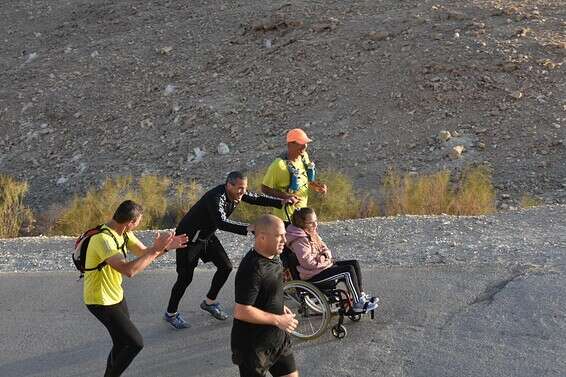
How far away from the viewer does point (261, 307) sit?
456 cm

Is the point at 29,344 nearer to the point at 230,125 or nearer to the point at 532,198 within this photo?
the point at 532,198

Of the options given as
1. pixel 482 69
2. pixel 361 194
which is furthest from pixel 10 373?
pixel 482 69

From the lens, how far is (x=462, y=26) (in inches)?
821

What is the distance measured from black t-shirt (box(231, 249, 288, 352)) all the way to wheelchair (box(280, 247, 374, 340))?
1.70 metres

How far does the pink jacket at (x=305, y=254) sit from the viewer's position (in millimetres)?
6484

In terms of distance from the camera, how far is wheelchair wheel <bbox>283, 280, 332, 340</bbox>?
6387mm

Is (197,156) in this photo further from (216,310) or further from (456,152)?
(216,310)

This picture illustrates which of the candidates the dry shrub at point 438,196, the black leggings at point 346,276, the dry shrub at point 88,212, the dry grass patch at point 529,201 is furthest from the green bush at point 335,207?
the black leggings at point 346,276

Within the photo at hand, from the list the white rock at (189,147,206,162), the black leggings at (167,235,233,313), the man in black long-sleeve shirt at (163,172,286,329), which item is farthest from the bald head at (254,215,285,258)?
the white rock at (189,147,206,162)

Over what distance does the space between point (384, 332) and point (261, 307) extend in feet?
7.52

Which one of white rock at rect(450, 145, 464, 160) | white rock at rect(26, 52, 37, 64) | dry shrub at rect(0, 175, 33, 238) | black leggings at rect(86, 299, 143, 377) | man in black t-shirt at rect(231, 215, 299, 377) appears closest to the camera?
man in black t-shirt at rect(231, 215, 299, 377)

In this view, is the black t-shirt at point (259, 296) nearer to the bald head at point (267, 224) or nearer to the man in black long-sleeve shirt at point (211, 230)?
the bald head at point (267, 224)

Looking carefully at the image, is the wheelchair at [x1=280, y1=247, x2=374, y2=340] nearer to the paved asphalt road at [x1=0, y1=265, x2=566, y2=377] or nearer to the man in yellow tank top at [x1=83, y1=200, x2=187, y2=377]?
the paved asphalt road at [x1=0, y1=265, x2=566, y2=377]

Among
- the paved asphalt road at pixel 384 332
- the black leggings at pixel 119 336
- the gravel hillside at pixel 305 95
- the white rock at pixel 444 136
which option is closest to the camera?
the black leggings at pixel 119 336
